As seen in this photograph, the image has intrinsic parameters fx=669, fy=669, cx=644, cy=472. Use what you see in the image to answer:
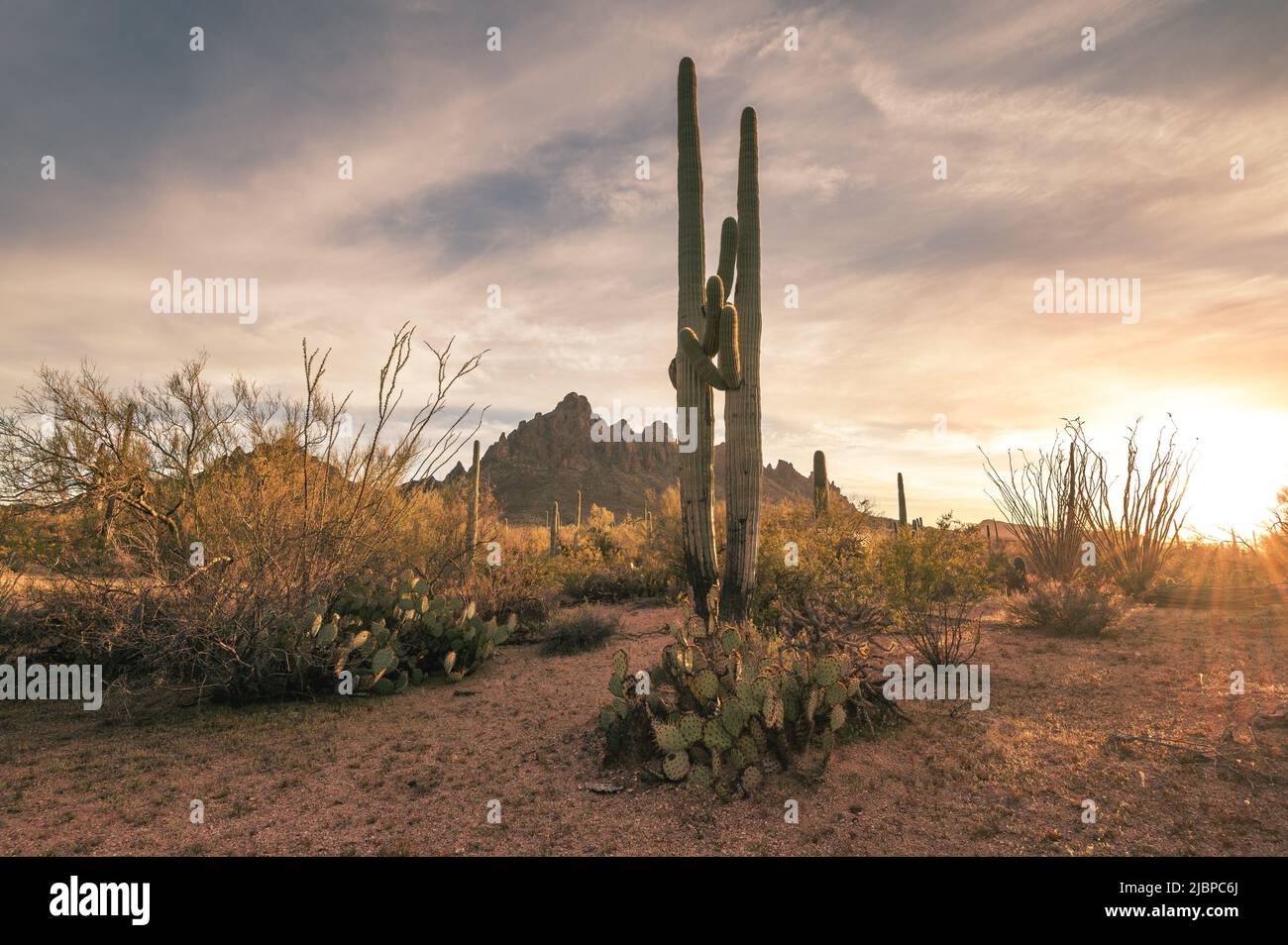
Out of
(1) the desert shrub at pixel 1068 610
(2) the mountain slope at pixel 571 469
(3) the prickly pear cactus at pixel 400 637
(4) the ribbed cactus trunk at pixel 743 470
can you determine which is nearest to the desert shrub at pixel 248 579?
(3) the prickly pear cactus at pixel 400 637

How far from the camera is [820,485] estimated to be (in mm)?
15836

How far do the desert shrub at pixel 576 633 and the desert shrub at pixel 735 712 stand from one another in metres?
3.92

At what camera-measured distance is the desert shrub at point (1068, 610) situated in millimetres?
8453

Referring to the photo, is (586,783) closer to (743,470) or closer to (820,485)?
(743,470)

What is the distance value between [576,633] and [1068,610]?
6477 millimetres

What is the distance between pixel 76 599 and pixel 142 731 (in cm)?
165

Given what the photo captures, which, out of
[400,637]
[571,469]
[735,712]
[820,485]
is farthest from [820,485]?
[571,469]

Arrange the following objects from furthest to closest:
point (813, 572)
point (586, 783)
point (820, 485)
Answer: point (820, 485), point (813, 572), point (586, 783)

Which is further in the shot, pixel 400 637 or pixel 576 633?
pixel 576 633

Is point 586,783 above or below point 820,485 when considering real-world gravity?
below

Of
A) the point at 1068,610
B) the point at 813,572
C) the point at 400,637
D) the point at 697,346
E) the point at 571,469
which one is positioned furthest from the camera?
the point at 571,469

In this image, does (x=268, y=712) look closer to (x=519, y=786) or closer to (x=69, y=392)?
(x=519, y=786)

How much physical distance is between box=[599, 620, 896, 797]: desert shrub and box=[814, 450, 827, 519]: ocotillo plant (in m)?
8.43

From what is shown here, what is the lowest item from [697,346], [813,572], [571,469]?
[813,572]
